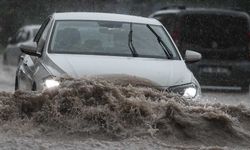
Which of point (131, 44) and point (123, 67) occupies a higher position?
point (131, 44)

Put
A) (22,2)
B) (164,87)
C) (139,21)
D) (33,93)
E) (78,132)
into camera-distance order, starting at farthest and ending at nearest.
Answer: (22,2), (139,21), (164,87), (33,93), (78,132)

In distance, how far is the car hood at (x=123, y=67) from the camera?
819cm

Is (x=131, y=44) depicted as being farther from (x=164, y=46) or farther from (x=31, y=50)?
(x=31, y=50)

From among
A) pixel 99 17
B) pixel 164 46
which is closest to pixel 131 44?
pixel 164 46

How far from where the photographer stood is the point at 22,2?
35875 mm

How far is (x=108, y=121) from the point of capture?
21.0 ft

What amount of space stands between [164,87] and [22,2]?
28412 mm

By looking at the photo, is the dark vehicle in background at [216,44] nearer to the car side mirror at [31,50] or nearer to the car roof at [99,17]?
the car roof at [99,17]

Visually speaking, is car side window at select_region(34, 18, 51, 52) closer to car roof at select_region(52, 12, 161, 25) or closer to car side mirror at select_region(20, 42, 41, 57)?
car side mirror at select_region(20, 42, 41, 57)

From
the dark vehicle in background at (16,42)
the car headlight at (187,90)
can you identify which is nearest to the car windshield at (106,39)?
the car headlight at (187,90)

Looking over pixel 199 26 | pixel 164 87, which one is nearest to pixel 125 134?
pixel 164 87

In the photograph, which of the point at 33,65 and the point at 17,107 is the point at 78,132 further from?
the point at 33,65

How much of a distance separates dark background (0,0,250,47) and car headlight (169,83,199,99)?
21.9m

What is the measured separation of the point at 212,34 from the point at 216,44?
229 millimetres
